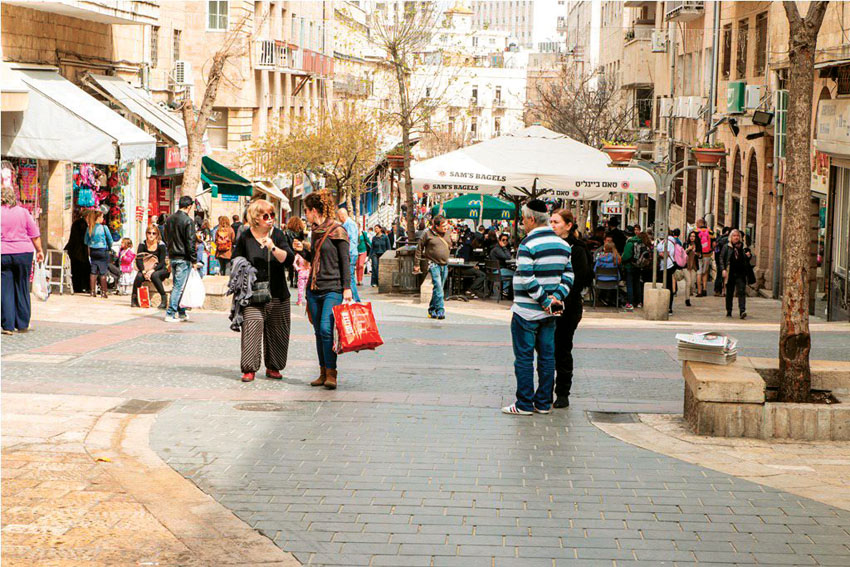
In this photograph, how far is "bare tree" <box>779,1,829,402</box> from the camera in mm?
→ 9352

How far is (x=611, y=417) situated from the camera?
Result: 9859mm

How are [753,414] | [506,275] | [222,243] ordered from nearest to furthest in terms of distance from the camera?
[753,414] → [506,275] → [222,243]

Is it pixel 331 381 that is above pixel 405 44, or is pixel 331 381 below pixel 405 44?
below

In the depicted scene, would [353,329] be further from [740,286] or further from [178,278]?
[740,286]

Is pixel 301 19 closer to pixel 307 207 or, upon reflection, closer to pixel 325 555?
pixel 307 207

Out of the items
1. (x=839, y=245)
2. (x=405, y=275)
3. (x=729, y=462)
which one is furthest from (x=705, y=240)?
(x=729, y=462)

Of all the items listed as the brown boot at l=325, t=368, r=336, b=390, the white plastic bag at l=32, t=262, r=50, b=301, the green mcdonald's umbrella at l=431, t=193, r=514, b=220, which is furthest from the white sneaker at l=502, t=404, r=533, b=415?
the green mcdonald's umbrella at l=431, t=193, r=514, b=220

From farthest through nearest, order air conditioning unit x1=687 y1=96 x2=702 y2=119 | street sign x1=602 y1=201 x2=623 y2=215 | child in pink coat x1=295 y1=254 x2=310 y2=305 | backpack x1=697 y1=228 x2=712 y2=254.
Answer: street sign x1=602 y1=201 x2=623 y2=215, air conditioning unit x1=687 y1=96 x2=702 y2=119, backpack x1=697 y1=228 x2=712 y2=254, child in pink coat x1=295 y1=254 x2=310 y2=305

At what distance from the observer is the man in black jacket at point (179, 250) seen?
16.2 m

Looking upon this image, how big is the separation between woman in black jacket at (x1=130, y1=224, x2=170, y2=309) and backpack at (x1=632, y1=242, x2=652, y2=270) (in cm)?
829

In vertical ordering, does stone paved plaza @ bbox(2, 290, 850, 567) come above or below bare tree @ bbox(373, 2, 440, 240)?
below

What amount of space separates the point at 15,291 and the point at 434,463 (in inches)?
299

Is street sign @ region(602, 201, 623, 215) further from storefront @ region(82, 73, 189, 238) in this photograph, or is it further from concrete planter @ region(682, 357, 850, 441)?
concrete planter @ region(682, 357, 850, 441)

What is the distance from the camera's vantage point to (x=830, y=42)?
857 inches
